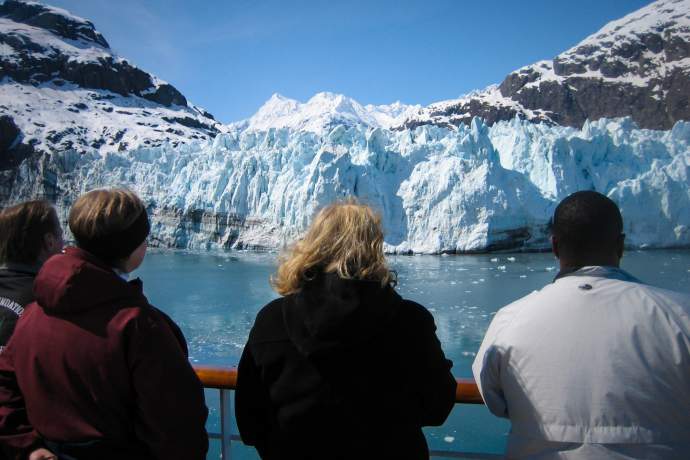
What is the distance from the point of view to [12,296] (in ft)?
4.19

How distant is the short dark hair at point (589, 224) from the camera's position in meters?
1.11

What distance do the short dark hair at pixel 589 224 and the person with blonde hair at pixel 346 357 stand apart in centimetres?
39

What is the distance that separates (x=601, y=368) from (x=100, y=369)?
0.98 m

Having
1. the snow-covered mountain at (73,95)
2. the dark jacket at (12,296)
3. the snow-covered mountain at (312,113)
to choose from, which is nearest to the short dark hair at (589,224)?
the dark jacket at (12,296)

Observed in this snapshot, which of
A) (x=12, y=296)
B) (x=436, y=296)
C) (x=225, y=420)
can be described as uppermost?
(x=12, y=296)

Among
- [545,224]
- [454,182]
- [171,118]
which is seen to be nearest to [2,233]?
[454,182]

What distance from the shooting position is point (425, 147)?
25.8 meters

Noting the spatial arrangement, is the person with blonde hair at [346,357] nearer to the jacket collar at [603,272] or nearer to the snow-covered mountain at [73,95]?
the jacket collar at [603,272]

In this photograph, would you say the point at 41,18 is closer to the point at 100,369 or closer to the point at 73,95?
the point at 73,95

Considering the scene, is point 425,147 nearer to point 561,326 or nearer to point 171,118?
point 561,326

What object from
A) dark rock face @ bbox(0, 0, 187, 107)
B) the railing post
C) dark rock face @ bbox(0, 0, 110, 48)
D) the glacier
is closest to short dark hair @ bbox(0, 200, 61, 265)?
the railing post

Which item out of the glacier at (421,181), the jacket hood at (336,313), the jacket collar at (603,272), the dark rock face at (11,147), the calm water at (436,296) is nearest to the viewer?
the jacket hood at (336,313)

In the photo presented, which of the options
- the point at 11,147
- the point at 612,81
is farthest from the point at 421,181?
the point at 612,81

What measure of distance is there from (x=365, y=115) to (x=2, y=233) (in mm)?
153779
